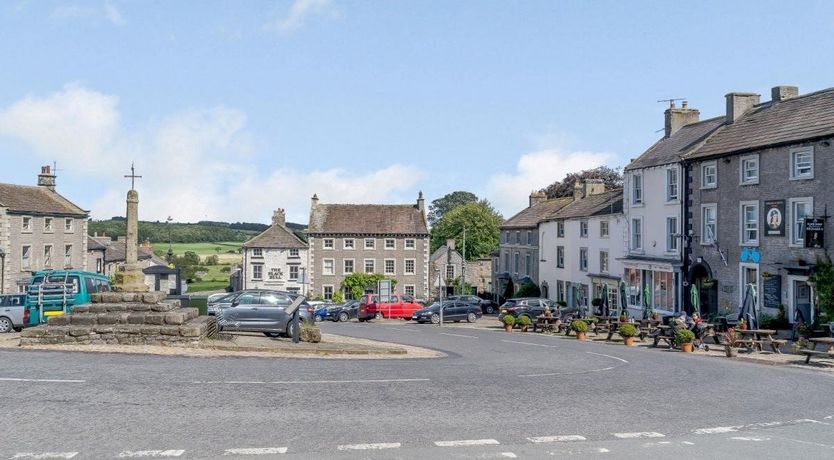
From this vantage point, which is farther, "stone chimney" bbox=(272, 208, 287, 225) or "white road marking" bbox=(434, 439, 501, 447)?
"stone chimney" bbox=(272, 208, 287, 225)

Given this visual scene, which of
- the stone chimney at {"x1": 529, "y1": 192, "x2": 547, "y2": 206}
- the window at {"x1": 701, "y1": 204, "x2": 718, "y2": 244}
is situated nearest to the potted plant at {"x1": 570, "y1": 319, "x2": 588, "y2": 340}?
the window at {"x1": 701, "y1": 204, "x2": 718, "y2": 244}

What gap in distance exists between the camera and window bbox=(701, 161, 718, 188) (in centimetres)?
3678

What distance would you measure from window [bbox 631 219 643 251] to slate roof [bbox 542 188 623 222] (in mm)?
2531

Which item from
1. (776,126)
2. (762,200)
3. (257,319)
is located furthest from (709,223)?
(257,319)

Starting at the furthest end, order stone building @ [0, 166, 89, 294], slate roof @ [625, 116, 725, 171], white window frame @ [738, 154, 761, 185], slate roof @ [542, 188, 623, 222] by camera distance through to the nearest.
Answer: stone building @ [0, 166, 89, 294]
slate roof @ [542, 188, 623, 222]
slate roof @ [625, 116, 725, 171]
white window frame @ [738, 154, 761, 185]

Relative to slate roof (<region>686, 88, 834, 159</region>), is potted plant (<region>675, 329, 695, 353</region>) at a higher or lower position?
lower

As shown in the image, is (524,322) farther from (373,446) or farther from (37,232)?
(37,232)

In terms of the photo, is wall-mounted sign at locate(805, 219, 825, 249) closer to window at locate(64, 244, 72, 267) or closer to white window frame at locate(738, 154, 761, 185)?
white window frame at locate(738, 154, 761, 185)

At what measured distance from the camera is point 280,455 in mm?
9141

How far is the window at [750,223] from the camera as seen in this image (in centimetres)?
3325

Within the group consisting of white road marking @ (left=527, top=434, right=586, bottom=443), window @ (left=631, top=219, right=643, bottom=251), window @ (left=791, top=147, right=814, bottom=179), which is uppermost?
window @ (left=791, top=147, right=814, bottom=179)

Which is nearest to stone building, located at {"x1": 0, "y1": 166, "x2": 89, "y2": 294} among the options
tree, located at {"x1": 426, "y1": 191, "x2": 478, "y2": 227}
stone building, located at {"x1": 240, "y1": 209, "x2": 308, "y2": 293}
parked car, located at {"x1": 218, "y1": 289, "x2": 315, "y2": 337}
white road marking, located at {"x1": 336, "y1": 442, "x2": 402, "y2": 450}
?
stone building, located at {"x1": 240, "y1": 209, "x2": 308, "y2": 293}

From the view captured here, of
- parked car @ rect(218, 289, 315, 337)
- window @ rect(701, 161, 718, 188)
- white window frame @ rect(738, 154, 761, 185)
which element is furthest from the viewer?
window @ rect(701, 161, 718, 188)

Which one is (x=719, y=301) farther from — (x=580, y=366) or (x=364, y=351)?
(x=364, y=351)
